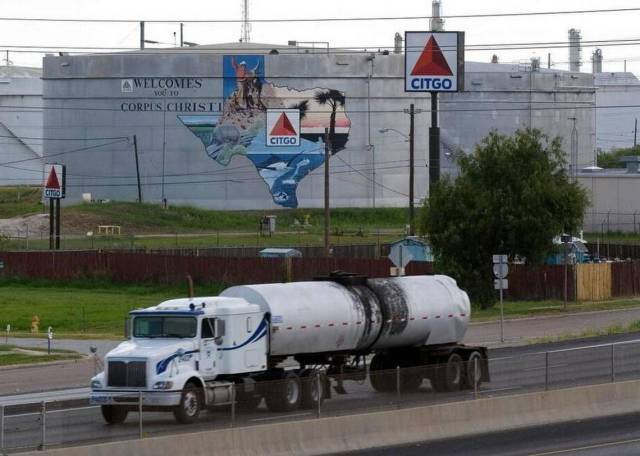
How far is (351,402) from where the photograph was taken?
2328cm

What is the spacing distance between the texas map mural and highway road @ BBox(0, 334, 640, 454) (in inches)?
2813

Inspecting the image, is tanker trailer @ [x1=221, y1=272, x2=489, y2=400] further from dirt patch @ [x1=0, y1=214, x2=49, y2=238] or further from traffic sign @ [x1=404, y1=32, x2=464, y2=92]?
dirt patch @ [x1=0, y1=214, x2=49, y2=238]

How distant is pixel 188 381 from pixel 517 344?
854 inches

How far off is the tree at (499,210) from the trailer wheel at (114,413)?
36.5 meters

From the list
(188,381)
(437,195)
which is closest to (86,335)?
(437,195)

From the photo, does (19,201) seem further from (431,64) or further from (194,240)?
(431,64)

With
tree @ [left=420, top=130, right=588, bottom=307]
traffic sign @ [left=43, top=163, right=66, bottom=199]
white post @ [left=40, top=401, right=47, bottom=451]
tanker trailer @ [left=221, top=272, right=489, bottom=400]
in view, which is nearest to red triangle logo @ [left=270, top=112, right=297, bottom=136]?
traffic sign @ [left=43, top=163, right=66, bottom=199]

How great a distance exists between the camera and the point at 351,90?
346ft

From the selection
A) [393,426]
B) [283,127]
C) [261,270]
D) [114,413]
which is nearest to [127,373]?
[114,413]

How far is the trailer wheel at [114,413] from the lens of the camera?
2057 centimetres

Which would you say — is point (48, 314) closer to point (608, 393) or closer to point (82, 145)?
point (608, 393)

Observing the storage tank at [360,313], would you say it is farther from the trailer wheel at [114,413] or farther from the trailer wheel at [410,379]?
the trailer wheel at [114,413]

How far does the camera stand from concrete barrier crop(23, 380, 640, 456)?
789 inches

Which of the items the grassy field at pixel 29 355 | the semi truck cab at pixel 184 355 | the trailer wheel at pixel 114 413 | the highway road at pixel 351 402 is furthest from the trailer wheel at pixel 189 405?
the grassy field at pixel 29 355
